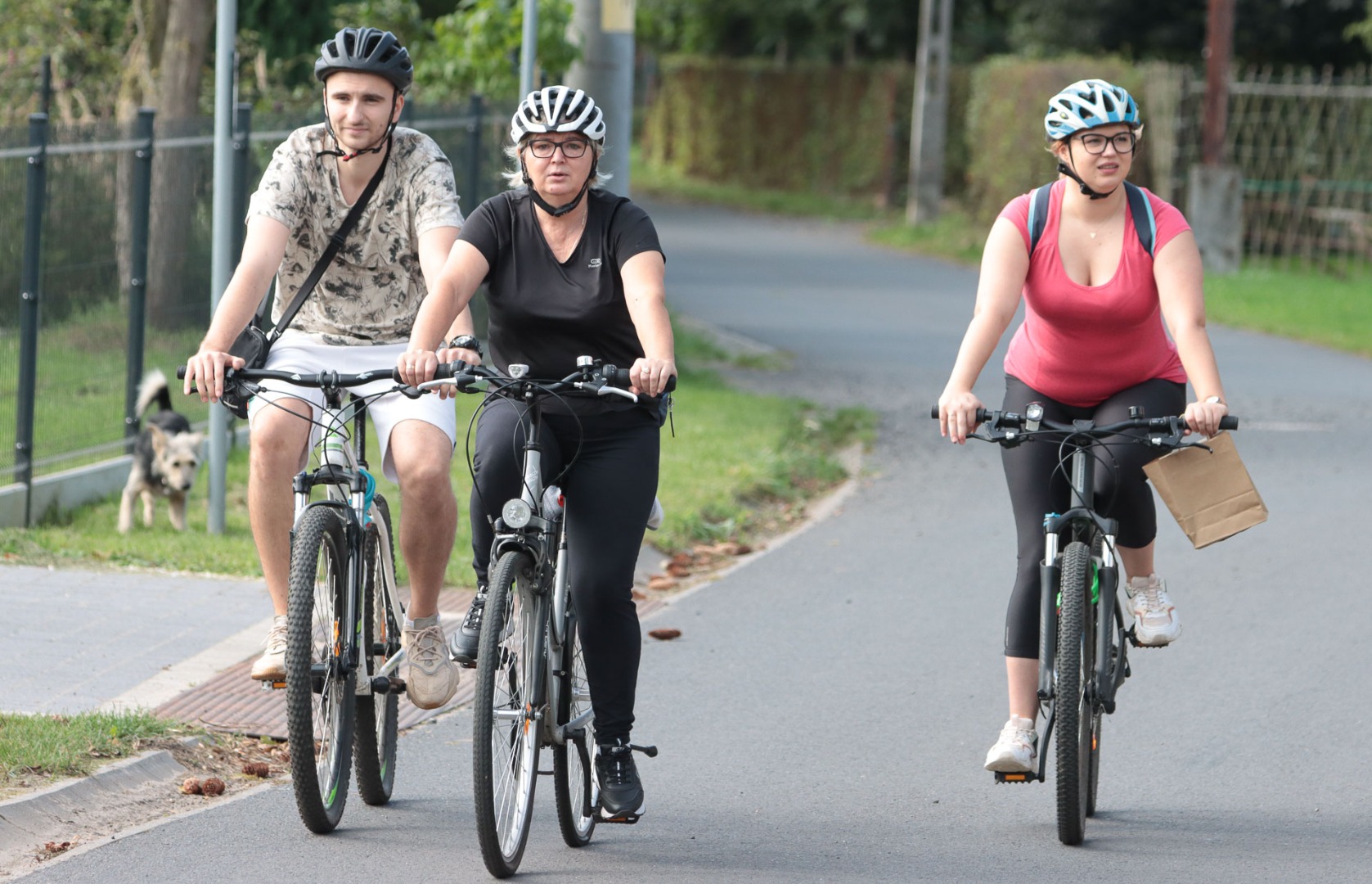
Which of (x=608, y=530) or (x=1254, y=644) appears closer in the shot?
(x=608, y=530)

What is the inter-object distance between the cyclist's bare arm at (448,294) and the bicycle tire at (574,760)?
790 millimetres

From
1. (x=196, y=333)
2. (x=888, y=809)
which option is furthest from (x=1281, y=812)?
(x=196, y=333)

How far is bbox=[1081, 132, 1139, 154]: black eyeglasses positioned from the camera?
511cm

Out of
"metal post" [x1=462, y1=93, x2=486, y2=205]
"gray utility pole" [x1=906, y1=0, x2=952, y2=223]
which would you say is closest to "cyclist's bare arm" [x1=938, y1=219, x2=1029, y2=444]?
"metal post" [x1=462, y1=93, x2=486, y2=205]

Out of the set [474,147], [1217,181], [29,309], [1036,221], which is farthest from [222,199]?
[1217,181]

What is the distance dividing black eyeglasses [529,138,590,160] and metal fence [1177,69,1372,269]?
23.6m

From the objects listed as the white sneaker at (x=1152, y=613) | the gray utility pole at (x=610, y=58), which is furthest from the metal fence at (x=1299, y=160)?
the white sneaker at (x=1152, y=613)

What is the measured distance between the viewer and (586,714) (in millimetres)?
5055

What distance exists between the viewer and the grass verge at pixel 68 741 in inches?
206

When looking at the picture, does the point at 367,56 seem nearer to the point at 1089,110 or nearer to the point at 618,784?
the point at 1089,110

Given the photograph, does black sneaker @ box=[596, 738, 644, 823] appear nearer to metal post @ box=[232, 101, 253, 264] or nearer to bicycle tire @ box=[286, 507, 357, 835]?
bicycle tire @ box=[286, 507, 357, 835]

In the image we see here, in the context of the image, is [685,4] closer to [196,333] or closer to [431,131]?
[431,131]

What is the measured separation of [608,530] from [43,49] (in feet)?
43.4

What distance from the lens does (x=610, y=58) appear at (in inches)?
512
